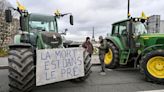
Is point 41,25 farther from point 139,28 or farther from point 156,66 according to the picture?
point 139,28

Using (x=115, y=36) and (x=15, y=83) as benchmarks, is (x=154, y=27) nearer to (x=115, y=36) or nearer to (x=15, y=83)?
(x=115, y=36)

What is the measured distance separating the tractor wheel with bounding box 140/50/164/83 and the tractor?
1.97 metres

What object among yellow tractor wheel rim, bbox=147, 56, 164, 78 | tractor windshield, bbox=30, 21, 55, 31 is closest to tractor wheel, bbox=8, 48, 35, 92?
tractor windshield, bbox=30, 21, 55, 31

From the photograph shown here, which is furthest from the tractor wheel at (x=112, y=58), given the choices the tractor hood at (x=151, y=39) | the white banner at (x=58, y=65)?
the white banner at (x=58, y=65)

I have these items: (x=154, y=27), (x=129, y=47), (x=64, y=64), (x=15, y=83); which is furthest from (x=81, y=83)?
(x=154, y=27)

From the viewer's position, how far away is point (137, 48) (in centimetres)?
1027

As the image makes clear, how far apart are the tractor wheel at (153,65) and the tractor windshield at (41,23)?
3.52 m

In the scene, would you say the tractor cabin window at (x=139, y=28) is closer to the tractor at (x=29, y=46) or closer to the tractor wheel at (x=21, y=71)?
the tractor at (x=29, y=46)

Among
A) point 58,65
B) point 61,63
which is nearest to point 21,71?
point 58,65

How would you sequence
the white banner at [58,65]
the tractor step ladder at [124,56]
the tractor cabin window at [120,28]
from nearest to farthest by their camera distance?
1. the white banner at [58,65]
2. the tractor step ladder at [124,56]
3. the tractor cabin window at [120,28]

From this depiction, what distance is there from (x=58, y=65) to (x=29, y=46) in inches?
39.5

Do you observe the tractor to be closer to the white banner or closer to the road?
the white banner

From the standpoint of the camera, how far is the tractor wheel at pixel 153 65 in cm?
827

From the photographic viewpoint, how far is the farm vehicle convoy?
256 inches
